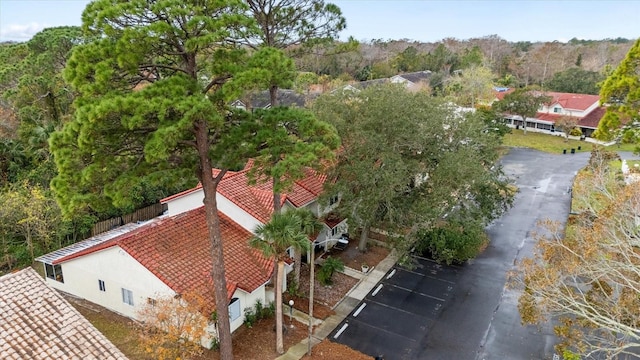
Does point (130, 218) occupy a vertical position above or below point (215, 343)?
above

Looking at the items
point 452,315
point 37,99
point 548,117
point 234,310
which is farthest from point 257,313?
point 548,117

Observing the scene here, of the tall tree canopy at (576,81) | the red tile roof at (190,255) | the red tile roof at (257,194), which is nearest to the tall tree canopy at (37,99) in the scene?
the red tile roof at (257,194)

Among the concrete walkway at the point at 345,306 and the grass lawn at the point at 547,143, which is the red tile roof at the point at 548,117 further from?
the concrete walkway at the point at 345,306

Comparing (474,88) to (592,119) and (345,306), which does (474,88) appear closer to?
(592,119)

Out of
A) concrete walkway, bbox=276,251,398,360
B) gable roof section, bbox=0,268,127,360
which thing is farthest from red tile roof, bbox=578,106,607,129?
gable roof section, bbox=0,268,127,360

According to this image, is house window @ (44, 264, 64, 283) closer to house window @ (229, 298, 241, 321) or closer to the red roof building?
the red roof building
